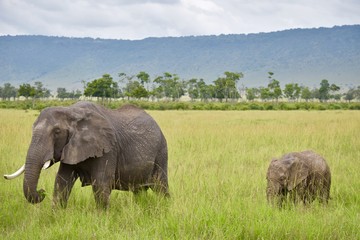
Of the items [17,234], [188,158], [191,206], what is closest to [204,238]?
[191,206]

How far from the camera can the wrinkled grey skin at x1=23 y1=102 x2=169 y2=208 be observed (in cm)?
507

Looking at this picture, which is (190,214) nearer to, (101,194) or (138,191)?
(101,194)

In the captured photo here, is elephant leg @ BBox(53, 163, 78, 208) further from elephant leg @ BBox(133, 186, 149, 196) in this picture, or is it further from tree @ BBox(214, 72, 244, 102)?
tree @ BBox(214, 72, 244, 102)

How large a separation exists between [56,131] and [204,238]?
81.2 inches

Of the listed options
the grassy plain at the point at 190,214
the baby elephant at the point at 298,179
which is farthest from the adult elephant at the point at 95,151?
the baby elephant at the point at 298,179

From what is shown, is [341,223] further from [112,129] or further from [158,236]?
[112,129]

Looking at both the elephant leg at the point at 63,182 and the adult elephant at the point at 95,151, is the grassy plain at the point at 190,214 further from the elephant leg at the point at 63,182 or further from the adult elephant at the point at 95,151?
the adult elephant at the point at 95,151

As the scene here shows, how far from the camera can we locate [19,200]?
657 cm

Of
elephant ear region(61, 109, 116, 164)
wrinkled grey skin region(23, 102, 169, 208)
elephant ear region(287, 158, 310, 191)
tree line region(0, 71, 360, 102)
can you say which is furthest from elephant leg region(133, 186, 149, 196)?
tree line region(0, 71, 360, 102)

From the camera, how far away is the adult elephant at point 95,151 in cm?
506

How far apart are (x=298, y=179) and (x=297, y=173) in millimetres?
94

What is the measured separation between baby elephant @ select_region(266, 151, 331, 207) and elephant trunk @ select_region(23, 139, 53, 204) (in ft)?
9.75

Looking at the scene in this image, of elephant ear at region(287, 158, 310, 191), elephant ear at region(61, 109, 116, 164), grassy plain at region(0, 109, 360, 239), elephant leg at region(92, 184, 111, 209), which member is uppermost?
elephant ear at region(61, 109, 116, 164)

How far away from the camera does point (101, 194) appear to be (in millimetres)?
5586
